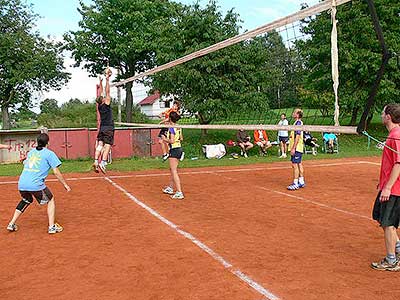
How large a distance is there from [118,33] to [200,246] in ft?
101

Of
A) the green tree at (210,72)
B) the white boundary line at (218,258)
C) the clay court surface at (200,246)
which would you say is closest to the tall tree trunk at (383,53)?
the clay court surface at (200,246)

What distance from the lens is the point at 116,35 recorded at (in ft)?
111

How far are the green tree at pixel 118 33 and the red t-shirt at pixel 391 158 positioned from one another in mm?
29284

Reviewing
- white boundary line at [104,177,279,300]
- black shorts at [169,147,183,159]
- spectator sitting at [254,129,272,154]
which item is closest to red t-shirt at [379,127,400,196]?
white boundary line at [104,177,279,300]

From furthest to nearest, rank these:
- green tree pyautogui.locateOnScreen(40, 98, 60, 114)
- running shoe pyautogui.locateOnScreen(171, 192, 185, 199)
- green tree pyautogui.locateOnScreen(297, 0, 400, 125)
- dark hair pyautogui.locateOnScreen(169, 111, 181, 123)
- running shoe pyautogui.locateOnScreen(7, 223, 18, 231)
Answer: green tree pyautogui.locateOnScreen(40, 98, 60, 114) → green tree pyautogui.locateOnScreen(297, 0, 400, 125) → running shoe pyautogui.locateOnScreen(171, 192, 185, 199) → dark hair pyautogui.locateOnScreen(169, 111, 181, 123) → running shoe pyautogui.locateOnScreen(7, 223, 18, 231)

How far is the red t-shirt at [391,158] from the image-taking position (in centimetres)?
479

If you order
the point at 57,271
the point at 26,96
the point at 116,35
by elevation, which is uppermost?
the point at 116,35

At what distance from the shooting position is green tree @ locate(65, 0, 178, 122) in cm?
3347

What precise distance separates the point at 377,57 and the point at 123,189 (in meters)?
16.0

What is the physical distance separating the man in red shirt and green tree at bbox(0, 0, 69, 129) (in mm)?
31706

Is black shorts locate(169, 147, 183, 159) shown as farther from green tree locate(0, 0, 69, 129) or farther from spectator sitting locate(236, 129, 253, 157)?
green tree locate(0, 0, 69, 129)

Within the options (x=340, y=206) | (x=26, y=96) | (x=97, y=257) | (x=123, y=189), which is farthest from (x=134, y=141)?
(x=26, y=96)

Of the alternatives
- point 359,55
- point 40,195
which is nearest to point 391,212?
point 40,195

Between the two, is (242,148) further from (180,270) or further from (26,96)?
(26,96)
